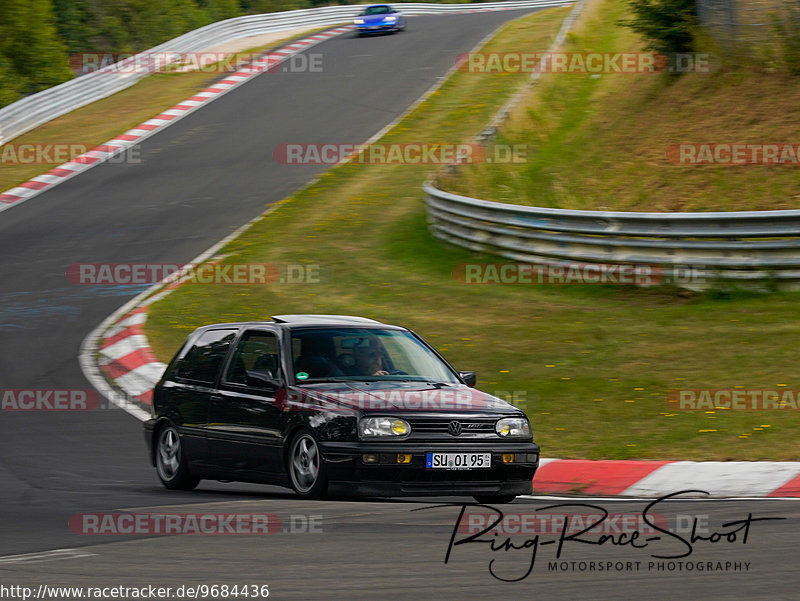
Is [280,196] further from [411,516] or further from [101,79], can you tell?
[411,516]

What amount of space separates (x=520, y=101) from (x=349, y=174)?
168 inches

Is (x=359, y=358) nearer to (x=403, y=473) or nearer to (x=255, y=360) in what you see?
(x=255, y=360)

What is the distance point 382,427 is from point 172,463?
2375mm

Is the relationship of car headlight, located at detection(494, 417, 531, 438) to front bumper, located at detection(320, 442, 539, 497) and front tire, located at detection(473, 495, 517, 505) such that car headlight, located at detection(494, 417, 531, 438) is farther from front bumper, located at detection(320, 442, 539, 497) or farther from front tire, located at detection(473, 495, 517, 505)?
front tire, located at detection(473, 495, 517, 505)

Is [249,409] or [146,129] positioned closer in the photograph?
[249,409]

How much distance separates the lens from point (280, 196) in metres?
25.5

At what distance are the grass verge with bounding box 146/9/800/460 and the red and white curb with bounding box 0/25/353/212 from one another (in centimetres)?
656

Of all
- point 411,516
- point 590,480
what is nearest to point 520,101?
point 590,480

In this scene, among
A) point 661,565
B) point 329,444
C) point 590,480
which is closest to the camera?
point 661,565

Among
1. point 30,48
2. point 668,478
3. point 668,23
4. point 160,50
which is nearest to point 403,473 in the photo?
point 668,478

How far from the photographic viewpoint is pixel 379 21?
43.8 m

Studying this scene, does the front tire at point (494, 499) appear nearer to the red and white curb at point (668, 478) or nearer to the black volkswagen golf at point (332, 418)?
the black volkswagen golf at point (332, 418)

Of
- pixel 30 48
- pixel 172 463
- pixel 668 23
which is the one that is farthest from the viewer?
Result: pixel 30 48

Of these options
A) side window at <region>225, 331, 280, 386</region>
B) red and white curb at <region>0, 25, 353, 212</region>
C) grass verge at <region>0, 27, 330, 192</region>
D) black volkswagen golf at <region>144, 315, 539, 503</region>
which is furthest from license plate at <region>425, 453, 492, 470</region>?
grass verge at <region>0, 27, 330, 192</region>
